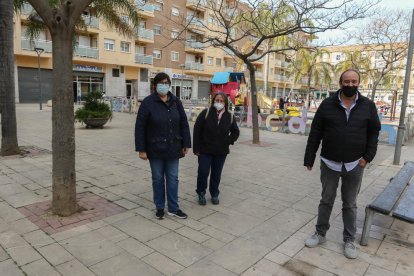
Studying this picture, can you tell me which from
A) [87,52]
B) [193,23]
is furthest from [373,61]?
[193,23]

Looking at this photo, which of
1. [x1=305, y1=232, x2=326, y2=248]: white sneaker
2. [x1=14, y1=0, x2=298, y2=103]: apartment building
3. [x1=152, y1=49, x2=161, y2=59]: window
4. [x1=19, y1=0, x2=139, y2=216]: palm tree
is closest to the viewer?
[x1=305, y1=232, x2=326, y2=248]: white sneaker

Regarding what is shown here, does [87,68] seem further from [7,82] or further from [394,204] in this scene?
[394,204]

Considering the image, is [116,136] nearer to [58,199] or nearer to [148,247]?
[58,199]

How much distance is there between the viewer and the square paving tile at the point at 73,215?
12.4ft

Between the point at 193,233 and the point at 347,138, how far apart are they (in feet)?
6.34

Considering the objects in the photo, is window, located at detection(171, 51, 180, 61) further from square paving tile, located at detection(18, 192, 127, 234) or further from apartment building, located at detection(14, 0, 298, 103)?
square paving tile, located at detection(18, 192, 127, 234)

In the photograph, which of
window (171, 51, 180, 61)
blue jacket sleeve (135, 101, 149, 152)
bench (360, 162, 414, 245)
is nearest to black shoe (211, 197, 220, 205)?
blue jacket sleeve (135, 101, 149, 152)

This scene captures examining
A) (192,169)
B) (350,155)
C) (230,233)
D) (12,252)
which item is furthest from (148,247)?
(192,169)

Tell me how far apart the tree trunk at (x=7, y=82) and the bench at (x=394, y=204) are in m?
7.23

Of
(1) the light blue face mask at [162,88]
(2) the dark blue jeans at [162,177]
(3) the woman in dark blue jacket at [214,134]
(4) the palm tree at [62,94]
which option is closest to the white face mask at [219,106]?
(3) the woman in dark blue jacket at [214,134]

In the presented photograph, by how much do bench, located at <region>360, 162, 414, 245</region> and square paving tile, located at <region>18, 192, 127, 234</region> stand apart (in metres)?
2.93

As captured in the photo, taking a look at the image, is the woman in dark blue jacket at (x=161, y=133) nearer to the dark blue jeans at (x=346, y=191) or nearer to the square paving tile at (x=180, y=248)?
the square paving tile at (x=180, y=248)

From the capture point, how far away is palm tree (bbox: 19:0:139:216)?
3729mm

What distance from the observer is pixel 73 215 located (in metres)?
4.08
